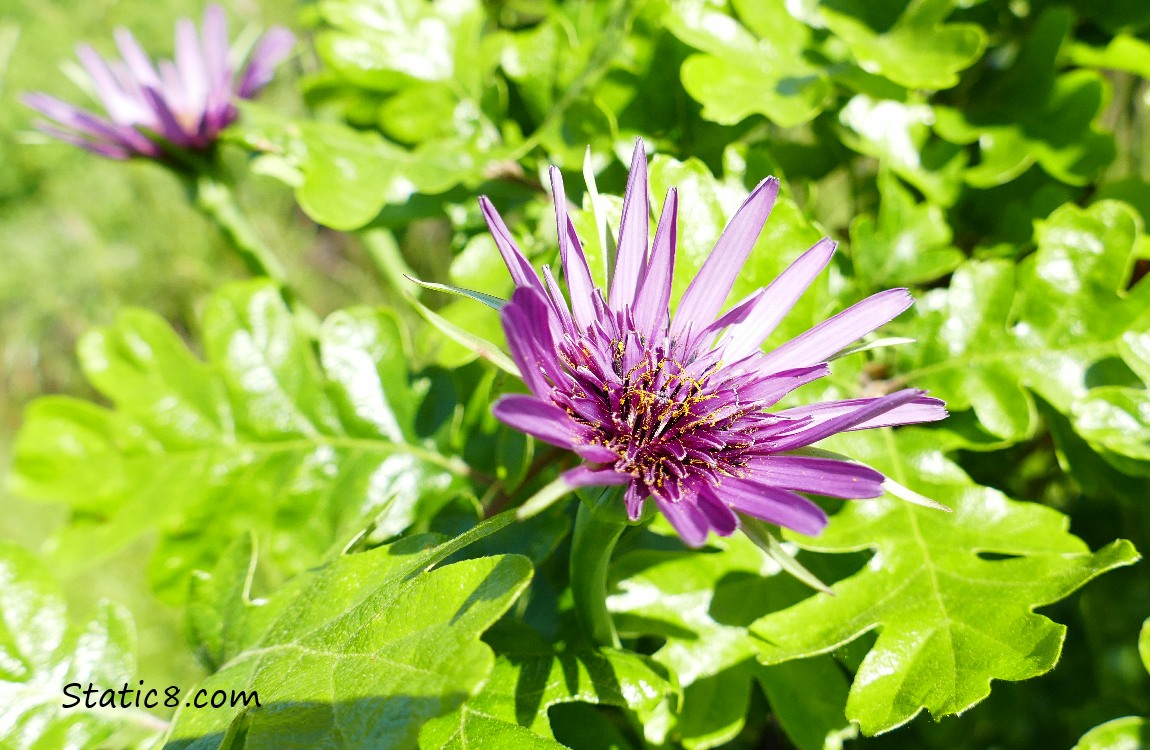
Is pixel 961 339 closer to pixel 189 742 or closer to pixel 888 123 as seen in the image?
pixel 888 123

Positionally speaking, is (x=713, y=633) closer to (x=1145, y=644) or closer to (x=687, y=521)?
(x=687, y=521)

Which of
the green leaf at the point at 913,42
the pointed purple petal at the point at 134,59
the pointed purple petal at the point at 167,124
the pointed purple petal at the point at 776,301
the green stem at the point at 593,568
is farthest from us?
the pointed purple petal at the point at 134,59

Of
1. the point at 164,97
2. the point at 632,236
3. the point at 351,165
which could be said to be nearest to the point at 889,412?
the point at 632,236

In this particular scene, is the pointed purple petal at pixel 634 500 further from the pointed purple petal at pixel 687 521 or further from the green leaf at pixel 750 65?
the green leaf at pixel 750 65

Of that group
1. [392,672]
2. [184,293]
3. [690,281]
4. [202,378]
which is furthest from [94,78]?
[184,293]

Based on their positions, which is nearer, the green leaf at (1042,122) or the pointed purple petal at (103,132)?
the green leaf at (1042,122)

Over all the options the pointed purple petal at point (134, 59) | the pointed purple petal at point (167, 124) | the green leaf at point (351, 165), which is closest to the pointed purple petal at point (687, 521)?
the green leaf at point (351, 165)

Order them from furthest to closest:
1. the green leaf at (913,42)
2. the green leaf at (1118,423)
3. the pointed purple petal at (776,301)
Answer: the green leaf at (913,42), the green leaf at (1118,423), the pointed purple petal at (776,301)
